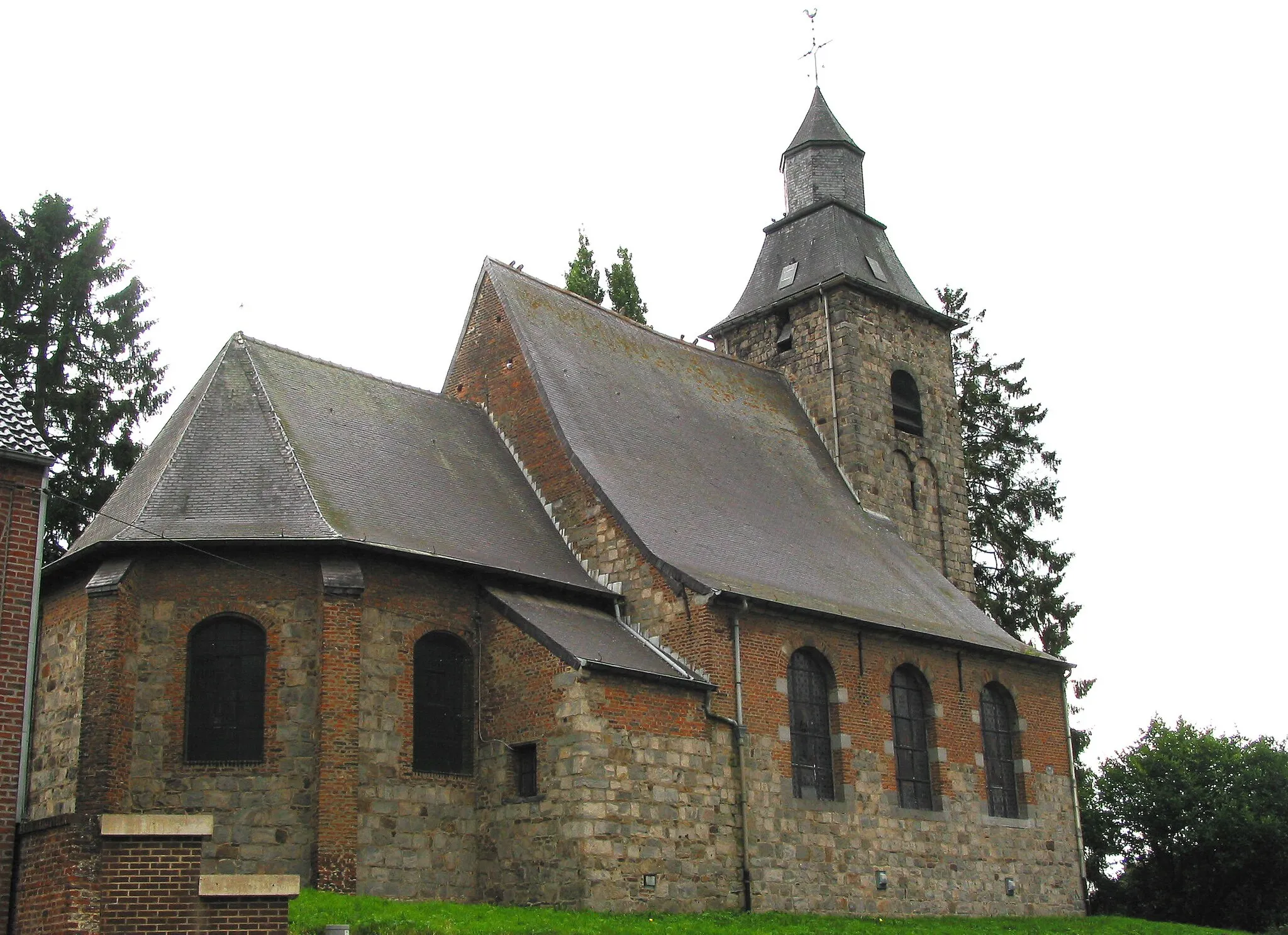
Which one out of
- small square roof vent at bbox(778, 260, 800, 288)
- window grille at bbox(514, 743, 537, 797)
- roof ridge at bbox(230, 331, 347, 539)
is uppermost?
small square roof vent at bbox(778, 260, 800, 288)

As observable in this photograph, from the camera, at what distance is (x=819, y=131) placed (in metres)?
33.5

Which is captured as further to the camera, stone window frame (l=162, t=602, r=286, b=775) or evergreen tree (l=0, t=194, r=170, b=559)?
evergreen tree (l=0, t=194, r=170, b=559)

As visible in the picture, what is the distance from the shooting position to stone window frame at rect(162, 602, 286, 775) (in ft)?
58.4

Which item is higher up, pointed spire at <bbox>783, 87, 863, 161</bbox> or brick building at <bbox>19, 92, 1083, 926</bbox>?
pointed spire at <bbox>783, 87, 863, 161</bbox>

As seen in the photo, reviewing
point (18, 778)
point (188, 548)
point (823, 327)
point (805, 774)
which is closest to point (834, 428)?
point (823, 327)

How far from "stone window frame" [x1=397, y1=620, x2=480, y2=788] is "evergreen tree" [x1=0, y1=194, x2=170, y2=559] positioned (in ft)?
40.6

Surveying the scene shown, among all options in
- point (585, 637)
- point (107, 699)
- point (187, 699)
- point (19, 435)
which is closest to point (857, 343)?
point (585, 637)

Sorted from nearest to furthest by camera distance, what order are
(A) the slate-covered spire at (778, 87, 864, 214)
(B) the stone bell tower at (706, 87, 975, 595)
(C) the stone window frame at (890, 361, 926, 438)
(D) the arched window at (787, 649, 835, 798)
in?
(D) the arched window at (787, 649, 835, 798), (B) the stone bell tower at (706, 87, 975, 595), (C) the stone window frame at (890, 361, 926, 438), (A) the slate-covered spire at (778, 87, 864, 214)

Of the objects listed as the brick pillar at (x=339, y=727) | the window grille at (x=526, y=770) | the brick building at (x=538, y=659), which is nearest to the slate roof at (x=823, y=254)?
the brick building at (x=538, y=659)

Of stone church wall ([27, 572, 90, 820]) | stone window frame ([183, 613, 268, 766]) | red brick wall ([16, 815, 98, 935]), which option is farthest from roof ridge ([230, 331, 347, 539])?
red brick wall ([16, 815, 98, 935])

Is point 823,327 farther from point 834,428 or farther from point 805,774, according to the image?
point 805,774

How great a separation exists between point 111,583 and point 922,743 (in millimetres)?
13252

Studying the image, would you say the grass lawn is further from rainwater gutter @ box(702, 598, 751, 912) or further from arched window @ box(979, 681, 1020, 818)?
arched window @ box(979, 681, 1020, 818)

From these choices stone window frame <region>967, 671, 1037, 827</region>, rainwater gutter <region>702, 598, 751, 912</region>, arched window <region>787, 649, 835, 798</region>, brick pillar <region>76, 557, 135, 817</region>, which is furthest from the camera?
stone window frame <region>967, 671, 1037, 827</region>
